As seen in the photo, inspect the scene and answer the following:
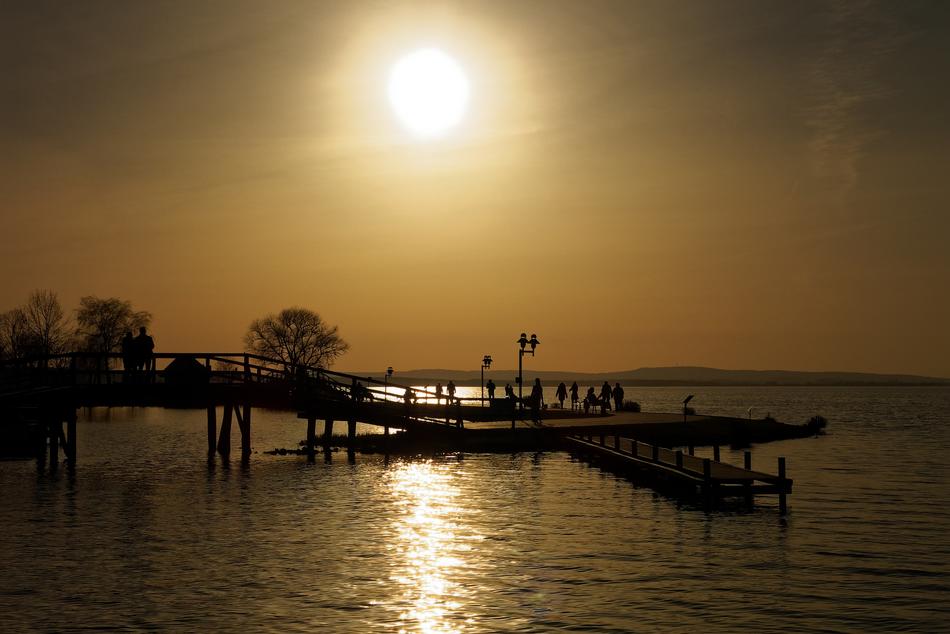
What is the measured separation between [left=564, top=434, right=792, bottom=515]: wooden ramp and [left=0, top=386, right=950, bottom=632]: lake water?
77 cm

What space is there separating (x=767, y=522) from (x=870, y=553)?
213 inches

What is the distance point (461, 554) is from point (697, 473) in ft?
41.6

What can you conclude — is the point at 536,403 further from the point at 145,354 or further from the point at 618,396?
the point at 145,354

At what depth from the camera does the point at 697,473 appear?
34625mm

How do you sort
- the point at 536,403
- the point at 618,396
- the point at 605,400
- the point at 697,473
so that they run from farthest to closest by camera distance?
the point at 618,396
the point at 605,400
the point at 536,403
the point at 697,473

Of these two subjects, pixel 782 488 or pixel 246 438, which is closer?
pixel 782 488

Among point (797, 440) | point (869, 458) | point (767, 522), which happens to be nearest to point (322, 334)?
point (797, 440)

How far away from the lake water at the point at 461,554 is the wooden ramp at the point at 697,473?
0.77 m

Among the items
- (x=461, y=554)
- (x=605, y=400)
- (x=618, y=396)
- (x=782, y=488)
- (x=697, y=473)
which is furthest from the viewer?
(x=618, y=396)

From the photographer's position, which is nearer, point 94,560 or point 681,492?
point 94,560

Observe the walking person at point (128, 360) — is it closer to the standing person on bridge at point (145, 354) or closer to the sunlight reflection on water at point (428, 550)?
the standing person on bridge at point (145, 354)

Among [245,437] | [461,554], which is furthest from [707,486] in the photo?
[245,437]

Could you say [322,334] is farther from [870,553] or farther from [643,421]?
[870,553]

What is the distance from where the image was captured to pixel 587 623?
1816cm
